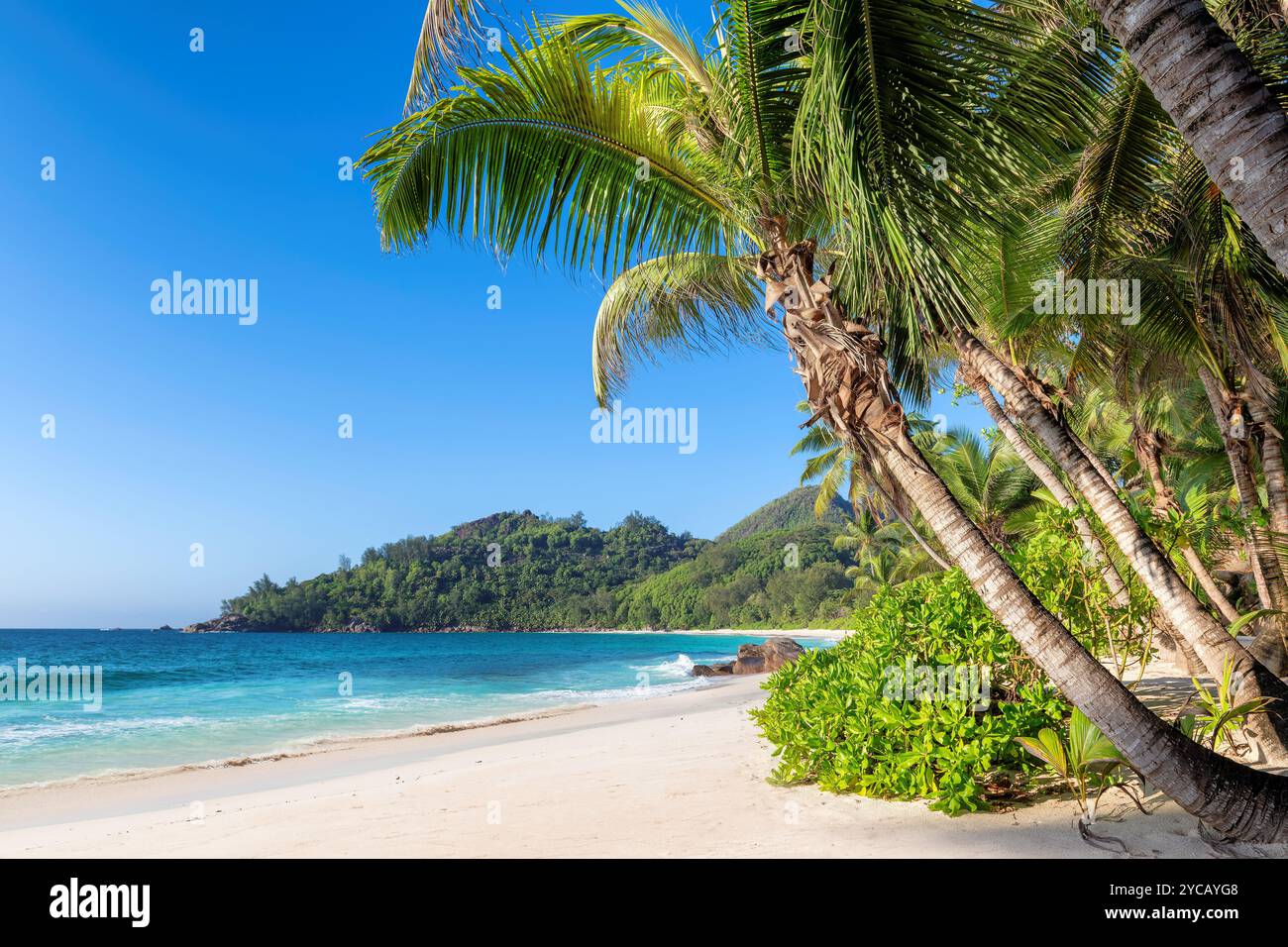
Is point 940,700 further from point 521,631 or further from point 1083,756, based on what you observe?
A: point 521,631

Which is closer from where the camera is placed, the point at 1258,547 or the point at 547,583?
the point at 1258,547

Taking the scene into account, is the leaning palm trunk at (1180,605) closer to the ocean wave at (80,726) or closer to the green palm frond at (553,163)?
the green palm frond at (553,163)

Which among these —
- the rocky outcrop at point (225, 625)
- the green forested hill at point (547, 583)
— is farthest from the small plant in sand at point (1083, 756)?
the rocky outcrop at point (225, 625)

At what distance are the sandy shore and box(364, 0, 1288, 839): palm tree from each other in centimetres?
111

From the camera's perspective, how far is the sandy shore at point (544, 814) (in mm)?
4148

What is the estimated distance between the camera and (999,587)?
12.1ft

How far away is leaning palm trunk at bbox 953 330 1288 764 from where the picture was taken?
4.73 meters

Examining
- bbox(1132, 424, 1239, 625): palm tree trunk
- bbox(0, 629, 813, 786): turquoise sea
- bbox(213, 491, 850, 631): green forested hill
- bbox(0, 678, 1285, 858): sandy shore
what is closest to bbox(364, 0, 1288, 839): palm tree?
bbox(0, 678, 1285, 858): sandy shore

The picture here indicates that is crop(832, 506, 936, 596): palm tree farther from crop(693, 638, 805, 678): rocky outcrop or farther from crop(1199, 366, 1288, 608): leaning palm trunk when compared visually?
crop(1199, 366, 1288, 608): leaning palm trunk

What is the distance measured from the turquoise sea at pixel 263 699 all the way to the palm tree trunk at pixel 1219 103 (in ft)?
48.6

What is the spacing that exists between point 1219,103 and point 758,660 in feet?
94.2

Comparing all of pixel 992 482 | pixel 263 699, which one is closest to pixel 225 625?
pixel 263 699

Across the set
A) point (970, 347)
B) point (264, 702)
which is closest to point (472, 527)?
point (264, 702)

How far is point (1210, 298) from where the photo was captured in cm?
679
